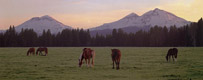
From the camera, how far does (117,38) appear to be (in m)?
167

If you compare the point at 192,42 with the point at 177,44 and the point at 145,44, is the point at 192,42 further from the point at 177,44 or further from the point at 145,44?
the point at 145,44

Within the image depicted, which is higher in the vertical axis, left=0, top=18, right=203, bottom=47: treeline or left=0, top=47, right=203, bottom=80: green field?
left=0, top=18, right=203, bottom=47: treeline

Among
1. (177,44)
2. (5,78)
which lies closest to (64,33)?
(177,44)

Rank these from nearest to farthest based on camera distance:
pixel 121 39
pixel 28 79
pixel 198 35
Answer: pixel 28 79 → pixel 198 35 → pixel 121 39

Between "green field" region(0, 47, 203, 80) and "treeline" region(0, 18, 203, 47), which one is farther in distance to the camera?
"treeline" region(0, 18, 203, 47)

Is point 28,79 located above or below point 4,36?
below

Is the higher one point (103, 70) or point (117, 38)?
point (117, 38)

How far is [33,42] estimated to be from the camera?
15412 cm

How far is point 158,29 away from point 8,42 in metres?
86.7

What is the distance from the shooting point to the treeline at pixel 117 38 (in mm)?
128375

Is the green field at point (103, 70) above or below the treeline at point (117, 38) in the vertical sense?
below

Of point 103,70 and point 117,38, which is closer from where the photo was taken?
point 103,70

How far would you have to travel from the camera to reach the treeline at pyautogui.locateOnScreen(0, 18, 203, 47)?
128 meters

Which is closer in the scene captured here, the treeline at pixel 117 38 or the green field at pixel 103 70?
the green field at pixel 103 70
